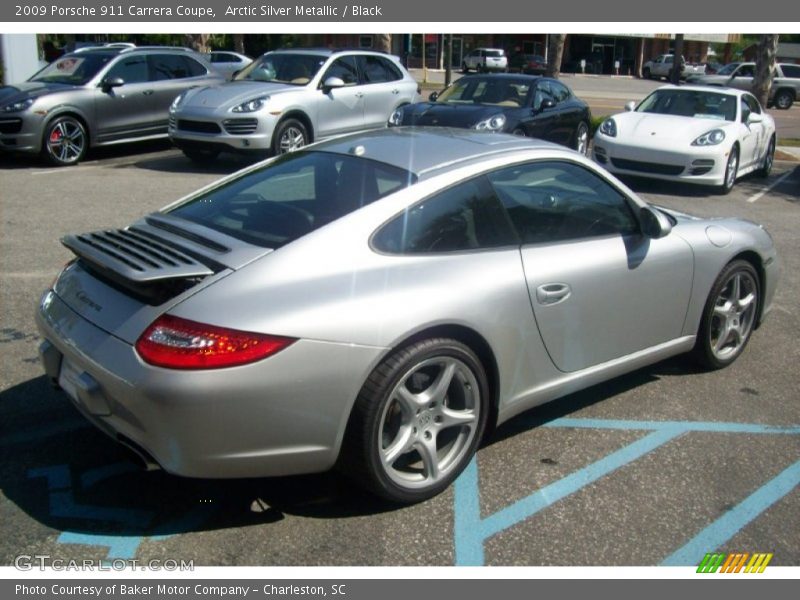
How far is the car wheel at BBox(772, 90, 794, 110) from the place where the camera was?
36250mm

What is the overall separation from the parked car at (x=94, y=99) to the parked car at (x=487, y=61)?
4103 centimetres

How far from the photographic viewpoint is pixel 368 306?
3.27 metres

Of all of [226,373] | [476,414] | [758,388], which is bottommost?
[758,388]

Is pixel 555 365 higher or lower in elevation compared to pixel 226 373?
lower

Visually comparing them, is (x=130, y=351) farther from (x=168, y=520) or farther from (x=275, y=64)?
(x=275, y=64)

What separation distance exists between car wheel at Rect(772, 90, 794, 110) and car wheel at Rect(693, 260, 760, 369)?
3523cm

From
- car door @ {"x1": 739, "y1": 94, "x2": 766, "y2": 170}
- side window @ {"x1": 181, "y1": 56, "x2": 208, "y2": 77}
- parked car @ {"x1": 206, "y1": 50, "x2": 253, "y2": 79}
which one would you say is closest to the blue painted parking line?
car door @ {"x1": 739, "y1": 94, "x2": 766, "y2": 170}

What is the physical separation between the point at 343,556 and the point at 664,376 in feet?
8.73

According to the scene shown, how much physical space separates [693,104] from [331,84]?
17.9 feet

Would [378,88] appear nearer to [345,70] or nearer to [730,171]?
[345,70]

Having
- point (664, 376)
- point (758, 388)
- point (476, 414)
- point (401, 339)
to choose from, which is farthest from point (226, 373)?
point (758, 388)

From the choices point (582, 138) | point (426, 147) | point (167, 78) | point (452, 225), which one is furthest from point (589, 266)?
point (167, 78)

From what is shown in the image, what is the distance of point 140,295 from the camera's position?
3254 mm

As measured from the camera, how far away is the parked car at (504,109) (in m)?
11.6
